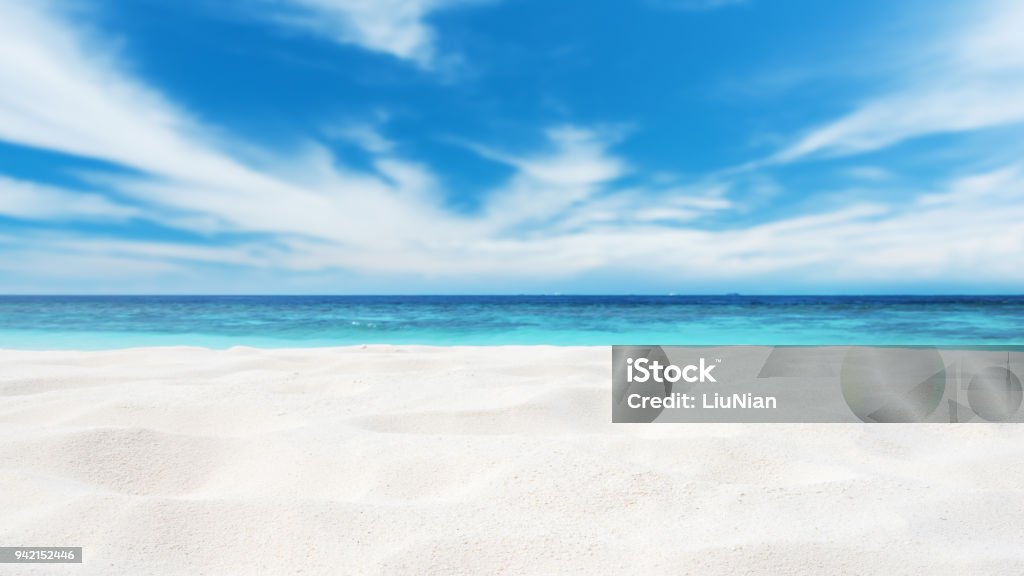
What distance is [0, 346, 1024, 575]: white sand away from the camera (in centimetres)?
118

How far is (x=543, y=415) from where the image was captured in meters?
2.25

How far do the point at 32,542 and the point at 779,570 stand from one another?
150cm

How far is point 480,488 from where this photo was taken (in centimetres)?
153

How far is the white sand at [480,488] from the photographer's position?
118 cm

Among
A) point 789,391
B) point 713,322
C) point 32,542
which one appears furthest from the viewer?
point 713,322

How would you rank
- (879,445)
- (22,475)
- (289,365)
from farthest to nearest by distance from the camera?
(289,365), (879,445), (22,475)

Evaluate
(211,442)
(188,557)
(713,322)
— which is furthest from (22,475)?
(713,322)

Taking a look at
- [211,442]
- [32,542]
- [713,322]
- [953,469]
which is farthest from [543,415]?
[713,322]

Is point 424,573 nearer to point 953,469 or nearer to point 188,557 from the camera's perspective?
point 188,557

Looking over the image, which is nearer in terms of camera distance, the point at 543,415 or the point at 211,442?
the point at 211,442

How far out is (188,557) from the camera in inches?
→ 46.5

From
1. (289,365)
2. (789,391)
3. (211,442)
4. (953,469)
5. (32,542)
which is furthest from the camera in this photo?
(289,365)

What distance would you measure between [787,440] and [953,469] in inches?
17.9

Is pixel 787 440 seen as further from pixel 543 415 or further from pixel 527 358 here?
pixel 527 358
